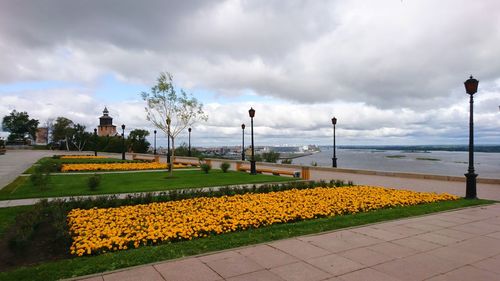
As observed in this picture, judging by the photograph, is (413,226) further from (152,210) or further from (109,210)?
(109,210)

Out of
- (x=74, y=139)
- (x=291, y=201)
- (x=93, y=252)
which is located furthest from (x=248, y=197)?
(x=74, y=139)

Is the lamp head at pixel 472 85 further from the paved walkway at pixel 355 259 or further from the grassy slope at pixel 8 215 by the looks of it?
the grassy slope at pixel 8 215

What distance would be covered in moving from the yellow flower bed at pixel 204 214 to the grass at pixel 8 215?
1206 millimetres

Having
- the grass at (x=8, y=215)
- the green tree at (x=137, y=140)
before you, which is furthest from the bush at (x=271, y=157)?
the grass at (x=8, y=215)

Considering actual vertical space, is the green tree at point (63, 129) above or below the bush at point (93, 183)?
above

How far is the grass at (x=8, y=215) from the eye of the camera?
7.32 meters

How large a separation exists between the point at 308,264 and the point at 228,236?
6.40 ft

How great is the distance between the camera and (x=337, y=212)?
28.8ft

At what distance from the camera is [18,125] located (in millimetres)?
89188

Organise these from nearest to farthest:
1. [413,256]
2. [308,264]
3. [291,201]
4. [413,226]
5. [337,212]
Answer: [308,264] → [413,256] → [413,226] → [337,212] → [291,201]

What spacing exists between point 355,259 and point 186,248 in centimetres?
264

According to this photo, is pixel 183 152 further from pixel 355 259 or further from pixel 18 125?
pixel 18 125

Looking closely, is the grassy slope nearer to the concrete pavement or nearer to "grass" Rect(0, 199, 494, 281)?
"grass" Rect(0, 199, 494, 281)

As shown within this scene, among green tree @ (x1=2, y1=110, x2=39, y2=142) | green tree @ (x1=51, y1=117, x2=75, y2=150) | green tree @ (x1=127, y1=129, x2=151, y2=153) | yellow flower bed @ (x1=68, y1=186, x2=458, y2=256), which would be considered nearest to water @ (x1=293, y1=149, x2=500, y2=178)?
yellow flower bed @ (x1=68, y1=186, x2=458, y2=256)
